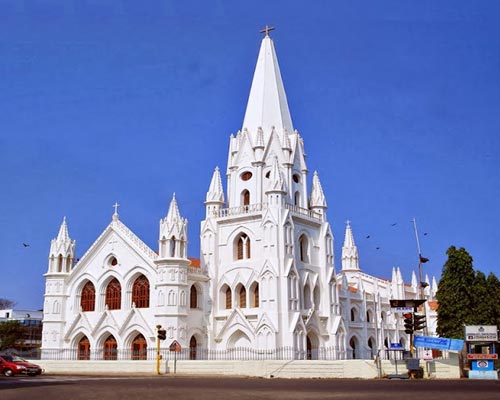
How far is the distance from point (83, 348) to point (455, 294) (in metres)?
30.5

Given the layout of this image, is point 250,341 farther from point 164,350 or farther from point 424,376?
point 424,376

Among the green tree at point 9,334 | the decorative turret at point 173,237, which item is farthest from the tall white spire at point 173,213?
the green tree at point 9,334

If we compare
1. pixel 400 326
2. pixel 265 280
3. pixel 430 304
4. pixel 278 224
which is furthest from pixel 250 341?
pixel 430 304

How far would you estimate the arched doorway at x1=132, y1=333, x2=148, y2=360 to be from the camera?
4806 cm

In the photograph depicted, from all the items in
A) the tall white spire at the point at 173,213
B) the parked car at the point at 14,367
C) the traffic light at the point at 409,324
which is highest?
the tall white spire at the point at 173,213

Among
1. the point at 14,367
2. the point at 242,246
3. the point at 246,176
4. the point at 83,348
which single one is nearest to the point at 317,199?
the point at 246,176

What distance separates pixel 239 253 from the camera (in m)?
51.4

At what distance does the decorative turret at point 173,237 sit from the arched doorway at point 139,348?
6747 millimetres

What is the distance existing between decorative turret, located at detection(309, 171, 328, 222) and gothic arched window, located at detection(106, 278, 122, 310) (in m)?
17.9

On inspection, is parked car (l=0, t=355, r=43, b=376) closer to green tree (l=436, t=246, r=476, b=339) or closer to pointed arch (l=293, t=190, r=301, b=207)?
pointed arch (l=293, t=190, r=301, b=207)

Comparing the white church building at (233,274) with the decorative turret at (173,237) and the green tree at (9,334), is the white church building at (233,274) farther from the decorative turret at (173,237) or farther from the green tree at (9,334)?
the green tree at (9,334)

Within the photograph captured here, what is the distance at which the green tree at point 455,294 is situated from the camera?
49938mm

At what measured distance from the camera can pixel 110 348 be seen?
165 ft

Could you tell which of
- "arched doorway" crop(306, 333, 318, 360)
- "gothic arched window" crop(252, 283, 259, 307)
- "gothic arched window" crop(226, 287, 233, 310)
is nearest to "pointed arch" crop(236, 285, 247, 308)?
"gothic arched window" crop(252, 283, 259, 307)
